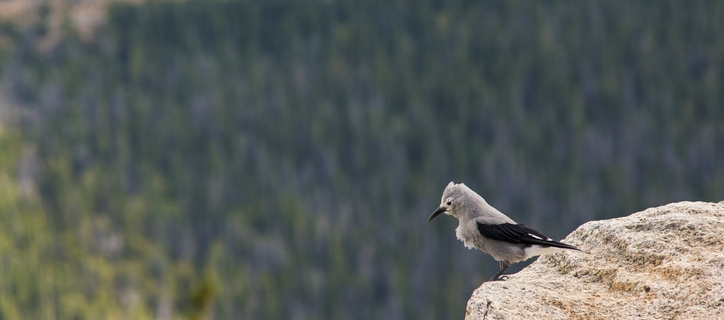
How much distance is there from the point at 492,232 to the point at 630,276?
182cm

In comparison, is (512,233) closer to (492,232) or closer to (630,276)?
(492,232)

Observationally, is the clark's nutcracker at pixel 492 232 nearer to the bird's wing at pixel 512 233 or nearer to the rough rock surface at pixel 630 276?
the bird's wing at pixel 512 233

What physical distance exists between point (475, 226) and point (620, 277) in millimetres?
1961

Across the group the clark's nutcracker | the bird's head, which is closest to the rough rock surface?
the clark's nutcracker

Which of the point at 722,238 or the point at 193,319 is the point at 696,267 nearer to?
the point at 722,238

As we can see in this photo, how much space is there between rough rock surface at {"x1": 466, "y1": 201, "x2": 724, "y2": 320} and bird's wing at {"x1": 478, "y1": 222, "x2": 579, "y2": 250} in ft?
1.80

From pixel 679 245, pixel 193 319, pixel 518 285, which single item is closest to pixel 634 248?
pixel 679 245

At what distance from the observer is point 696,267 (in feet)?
39.6

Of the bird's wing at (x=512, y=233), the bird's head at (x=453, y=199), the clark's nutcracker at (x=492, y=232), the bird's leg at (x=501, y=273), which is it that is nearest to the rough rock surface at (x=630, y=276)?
the bird's leg at (x=501, y=273)

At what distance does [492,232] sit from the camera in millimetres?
13195

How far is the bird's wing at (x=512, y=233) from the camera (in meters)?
13.0

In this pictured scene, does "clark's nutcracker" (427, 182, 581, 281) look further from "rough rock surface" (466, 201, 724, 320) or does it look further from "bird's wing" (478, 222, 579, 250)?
"rough rock surface" (466, 201, 724, 320)

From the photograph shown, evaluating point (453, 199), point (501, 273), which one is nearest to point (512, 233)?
point (501, 273)

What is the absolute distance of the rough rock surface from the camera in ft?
38.6
